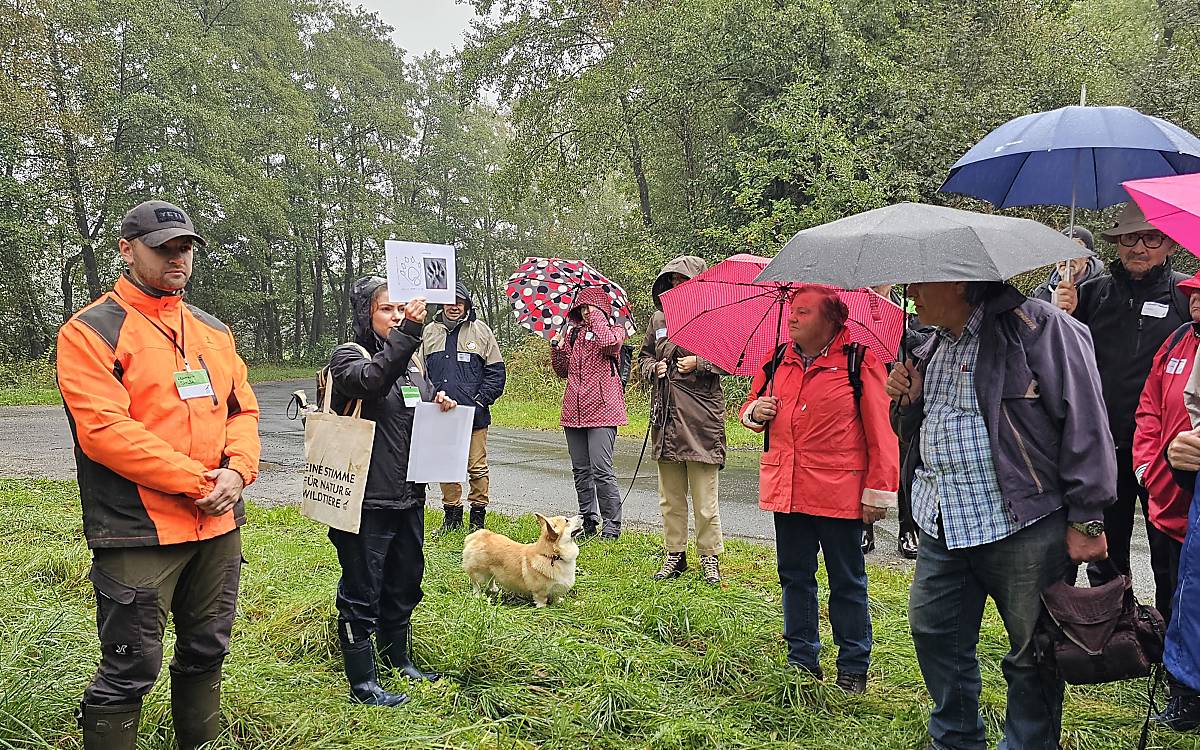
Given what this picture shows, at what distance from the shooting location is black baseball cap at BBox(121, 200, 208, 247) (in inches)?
109

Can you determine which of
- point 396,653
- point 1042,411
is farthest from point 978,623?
point 396,653

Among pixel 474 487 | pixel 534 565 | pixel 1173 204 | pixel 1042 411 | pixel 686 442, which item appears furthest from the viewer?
pixel 474 487

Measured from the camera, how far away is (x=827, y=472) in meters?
3.67

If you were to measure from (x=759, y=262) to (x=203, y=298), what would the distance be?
108ft

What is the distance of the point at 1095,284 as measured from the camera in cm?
416

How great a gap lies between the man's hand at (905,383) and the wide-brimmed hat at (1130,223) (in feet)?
5.32

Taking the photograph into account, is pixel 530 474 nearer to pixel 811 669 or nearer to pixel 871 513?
pixel 811 669

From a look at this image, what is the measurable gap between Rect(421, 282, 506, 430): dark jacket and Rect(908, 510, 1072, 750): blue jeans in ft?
14.4

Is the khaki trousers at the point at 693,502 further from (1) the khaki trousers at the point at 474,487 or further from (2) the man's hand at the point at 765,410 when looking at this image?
(1) the khaki trousers at the point at 474,487

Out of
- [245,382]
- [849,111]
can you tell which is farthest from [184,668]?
[849,111]

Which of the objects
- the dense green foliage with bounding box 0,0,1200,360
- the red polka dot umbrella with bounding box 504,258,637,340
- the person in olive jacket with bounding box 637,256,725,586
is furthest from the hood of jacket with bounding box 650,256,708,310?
the dense green foliage with bounding box 0,0,1200,360

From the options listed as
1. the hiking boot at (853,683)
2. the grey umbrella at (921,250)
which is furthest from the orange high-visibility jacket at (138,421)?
the hiking boot at (853,683)

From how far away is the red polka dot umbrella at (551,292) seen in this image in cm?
694

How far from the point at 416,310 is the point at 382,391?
15.2 inches
